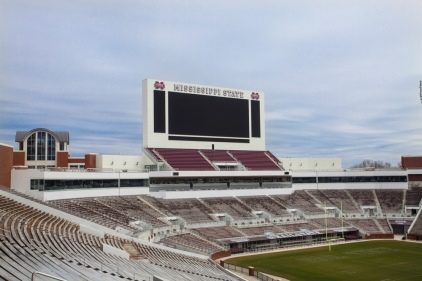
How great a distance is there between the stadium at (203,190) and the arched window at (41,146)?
5.4 inches

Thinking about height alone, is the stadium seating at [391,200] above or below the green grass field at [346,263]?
above

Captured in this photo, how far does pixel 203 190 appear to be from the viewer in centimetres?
6831

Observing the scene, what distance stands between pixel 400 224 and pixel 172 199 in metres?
36.9


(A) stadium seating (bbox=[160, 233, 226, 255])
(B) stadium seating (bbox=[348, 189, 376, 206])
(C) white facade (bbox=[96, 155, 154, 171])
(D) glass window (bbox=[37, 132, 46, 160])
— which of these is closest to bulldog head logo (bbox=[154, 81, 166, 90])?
(C) white facade (bbox=[96, 155, 154, 171])

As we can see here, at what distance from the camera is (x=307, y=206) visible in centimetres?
7281

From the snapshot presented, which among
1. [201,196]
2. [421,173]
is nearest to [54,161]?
[201,196]

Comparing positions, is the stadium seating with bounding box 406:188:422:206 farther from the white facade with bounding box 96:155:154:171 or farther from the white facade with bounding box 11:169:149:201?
the white facade with bounding box 11:169:149:201

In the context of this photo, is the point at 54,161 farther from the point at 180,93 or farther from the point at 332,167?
the point at 332,167

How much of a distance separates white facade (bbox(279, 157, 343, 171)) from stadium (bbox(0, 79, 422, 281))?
0.74ft

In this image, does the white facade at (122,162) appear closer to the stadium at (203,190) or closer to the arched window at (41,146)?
the stadium at (203,190)

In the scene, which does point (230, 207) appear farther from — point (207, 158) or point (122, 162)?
point (122, 162)

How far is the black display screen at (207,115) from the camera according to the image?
7194 cm

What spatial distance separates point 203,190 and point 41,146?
24382 millimetres

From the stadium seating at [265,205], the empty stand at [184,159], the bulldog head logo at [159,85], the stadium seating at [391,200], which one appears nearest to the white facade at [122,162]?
the empty stand at [184,159]
